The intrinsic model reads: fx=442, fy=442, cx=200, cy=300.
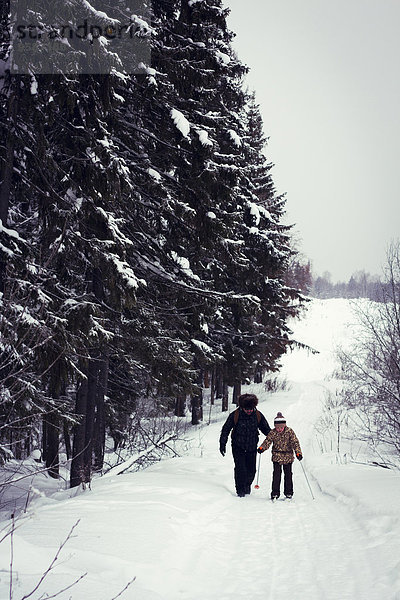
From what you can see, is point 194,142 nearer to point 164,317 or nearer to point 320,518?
point 164,317

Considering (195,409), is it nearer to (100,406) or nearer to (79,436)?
(100,406)

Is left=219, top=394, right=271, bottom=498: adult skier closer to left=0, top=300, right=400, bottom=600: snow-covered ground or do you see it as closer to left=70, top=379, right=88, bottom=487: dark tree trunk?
left=0, top=300, right=400, bottom=600: snow-covered ground

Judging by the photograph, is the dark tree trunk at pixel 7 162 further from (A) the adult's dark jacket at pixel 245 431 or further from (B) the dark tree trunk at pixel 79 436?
(A) the adult's dark jacket at pixel 245 431

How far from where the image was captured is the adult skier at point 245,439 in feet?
27.6

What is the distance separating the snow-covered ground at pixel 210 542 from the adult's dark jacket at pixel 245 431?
859 mm

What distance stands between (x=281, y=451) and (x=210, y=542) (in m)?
3.60

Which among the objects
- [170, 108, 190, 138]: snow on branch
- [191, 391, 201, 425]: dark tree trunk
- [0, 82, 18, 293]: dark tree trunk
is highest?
[170, 108, 190, 138]: snow on branch

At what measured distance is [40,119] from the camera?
7016 millimetres

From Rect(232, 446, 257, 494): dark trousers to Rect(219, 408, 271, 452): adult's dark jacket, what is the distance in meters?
0.09

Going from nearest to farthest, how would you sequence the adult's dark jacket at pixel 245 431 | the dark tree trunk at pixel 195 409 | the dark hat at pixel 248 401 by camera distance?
1. the adult's dark jacket at pixel 245 431
2. the dark hat at pixel 248 401
3. the dark tree trunk at pixel 195 409

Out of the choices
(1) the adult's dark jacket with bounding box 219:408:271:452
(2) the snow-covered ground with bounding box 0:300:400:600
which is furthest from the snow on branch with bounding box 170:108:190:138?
(2) the snow-covered ground with bounding box 0:300:400:600

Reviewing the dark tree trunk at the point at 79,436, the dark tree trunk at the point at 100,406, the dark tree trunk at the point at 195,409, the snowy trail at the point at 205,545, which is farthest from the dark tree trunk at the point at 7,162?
the dark tree trunk at the point at 195,409

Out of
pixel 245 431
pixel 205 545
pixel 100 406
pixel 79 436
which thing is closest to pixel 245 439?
pixel 245 431

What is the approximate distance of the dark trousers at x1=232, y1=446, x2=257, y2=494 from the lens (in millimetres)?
8336
